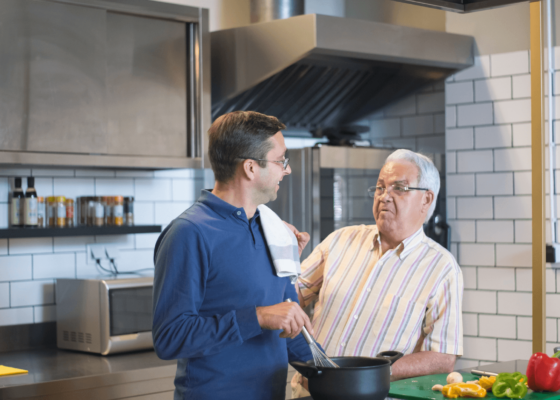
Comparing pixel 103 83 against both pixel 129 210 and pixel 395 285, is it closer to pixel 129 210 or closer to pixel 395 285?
pixel 129 210

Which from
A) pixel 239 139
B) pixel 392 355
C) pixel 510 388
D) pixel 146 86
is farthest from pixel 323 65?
pixel 510 388

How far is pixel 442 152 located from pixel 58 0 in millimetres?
2024

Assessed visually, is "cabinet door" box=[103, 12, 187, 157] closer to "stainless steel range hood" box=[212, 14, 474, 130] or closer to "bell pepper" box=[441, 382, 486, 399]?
"stainless steel range hood" box=[212, 14, 474, 130]

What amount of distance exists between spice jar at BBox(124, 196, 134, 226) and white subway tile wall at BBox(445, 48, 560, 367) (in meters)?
1.64

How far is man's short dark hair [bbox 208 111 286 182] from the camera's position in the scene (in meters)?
1.61

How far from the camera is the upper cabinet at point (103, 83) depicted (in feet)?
8.57

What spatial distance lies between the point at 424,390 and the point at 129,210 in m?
1.88

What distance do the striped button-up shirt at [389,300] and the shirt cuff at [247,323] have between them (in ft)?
2.13

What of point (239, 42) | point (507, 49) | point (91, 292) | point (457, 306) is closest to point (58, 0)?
point (239, 42)

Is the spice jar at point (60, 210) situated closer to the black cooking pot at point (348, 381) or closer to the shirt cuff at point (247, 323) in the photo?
the shirt cuff at point (247, 323)

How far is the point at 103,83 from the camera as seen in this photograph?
2.81 m

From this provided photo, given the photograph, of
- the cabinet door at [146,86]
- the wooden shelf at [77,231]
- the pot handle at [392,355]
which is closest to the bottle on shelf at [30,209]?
the wooden shelf at [77,231]

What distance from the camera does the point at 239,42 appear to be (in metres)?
3.12

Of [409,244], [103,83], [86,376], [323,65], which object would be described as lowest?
[86,376]
